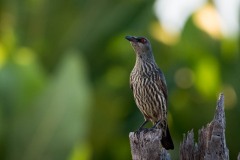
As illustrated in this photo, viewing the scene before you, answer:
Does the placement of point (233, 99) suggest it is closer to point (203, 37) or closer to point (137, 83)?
point (203, 37)

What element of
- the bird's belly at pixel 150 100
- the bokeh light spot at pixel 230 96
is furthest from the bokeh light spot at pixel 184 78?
the bird's belly at pixel 150 100

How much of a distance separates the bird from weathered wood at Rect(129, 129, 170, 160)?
1.91m

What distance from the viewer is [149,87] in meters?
9.95

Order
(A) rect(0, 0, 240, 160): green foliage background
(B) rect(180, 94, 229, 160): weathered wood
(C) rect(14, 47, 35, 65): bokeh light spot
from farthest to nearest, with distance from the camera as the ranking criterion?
1. (A) rect(0, 0, 240, 160): green foliage background
2. (C) rect(14, 47, 35, 65): bokeh light spot
3. (B) rect(180, 94, 229, 160): weathered wood

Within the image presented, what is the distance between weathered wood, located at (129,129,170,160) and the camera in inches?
298

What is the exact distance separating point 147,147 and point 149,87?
91.8 inches

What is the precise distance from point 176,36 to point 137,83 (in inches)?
214

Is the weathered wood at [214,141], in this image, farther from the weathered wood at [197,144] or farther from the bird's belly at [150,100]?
the bird's belly at [150,100]

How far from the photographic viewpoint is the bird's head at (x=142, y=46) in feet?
31.7

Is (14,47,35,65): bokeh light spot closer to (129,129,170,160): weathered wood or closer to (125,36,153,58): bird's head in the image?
(125,36,153,58): bird's head

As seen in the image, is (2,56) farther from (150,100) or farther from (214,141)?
(214,141)

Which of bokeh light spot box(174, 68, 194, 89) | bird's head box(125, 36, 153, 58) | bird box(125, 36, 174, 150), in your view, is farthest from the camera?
bokeh light spot box(174, 68, 194, 89)

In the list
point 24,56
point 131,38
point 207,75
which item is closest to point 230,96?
point 207,75

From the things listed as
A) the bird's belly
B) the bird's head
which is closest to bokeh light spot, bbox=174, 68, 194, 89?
the bird's belly
